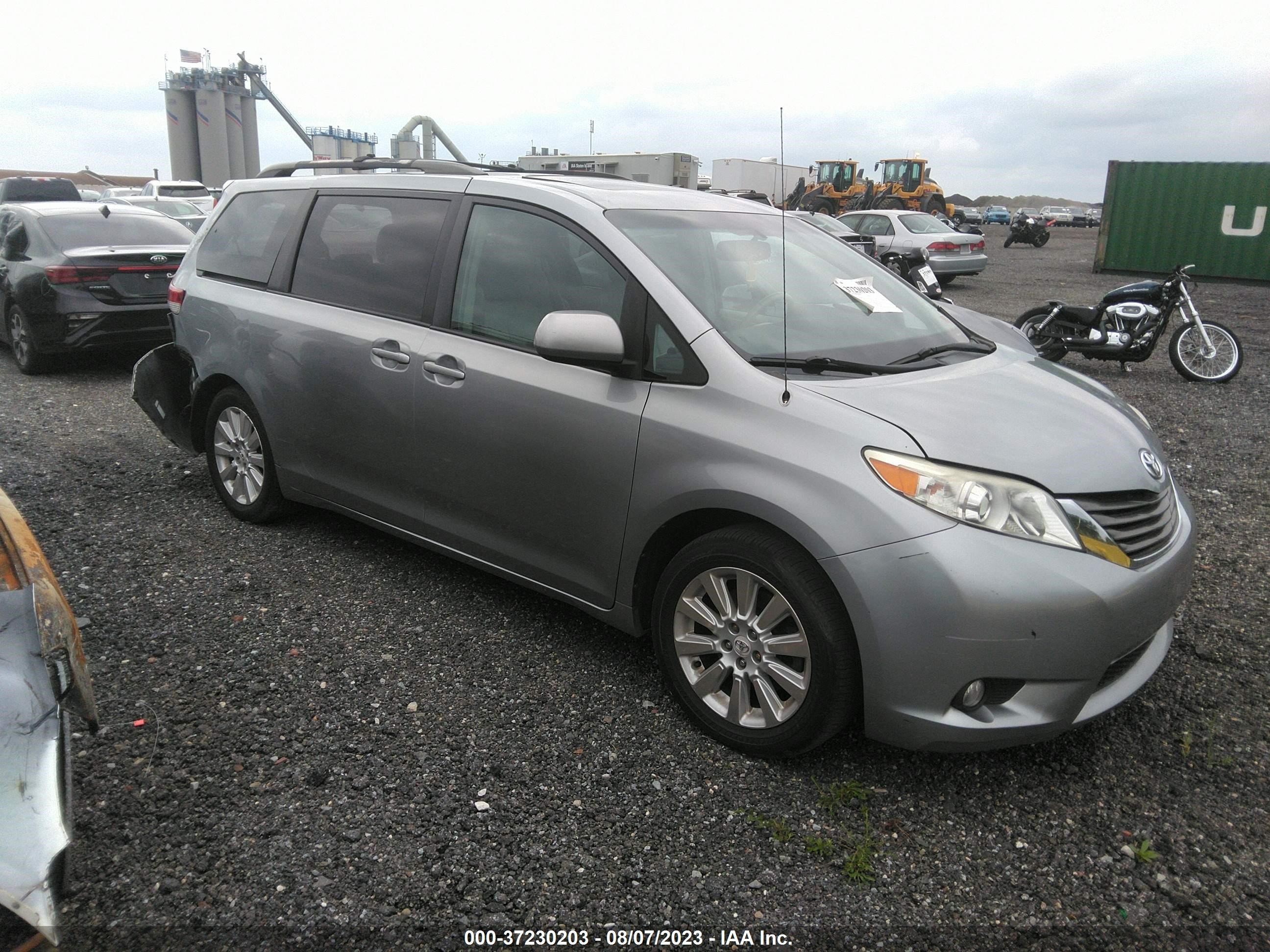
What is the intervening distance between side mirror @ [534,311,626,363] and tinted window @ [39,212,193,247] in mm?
7302

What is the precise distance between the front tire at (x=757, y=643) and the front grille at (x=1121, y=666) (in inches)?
28.9

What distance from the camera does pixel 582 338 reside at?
2984 millimetres

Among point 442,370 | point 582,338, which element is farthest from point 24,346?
point 582,338

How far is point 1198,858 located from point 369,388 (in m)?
3.32

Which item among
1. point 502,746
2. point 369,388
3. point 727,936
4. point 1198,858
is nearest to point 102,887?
point 502,746

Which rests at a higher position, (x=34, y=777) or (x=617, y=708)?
(x=34, y=777)

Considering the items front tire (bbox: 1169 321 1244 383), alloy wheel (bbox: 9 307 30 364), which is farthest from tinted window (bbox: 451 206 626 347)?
front tire (bbox: 1169 321 1244 383)

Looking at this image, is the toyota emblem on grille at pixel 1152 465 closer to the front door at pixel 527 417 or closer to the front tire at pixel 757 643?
the front tire at pixel 757 643

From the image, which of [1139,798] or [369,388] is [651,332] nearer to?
[369,388]

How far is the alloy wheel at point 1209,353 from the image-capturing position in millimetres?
9562

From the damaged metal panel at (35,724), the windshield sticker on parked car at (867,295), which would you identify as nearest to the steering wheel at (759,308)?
the windshield sticker on parked car at (867,295)

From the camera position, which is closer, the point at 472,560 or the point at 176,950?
the point at 176,950

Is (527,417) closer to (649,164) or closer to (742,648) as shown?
(742,648)

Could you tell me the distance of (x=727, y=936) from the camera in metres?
2.25
